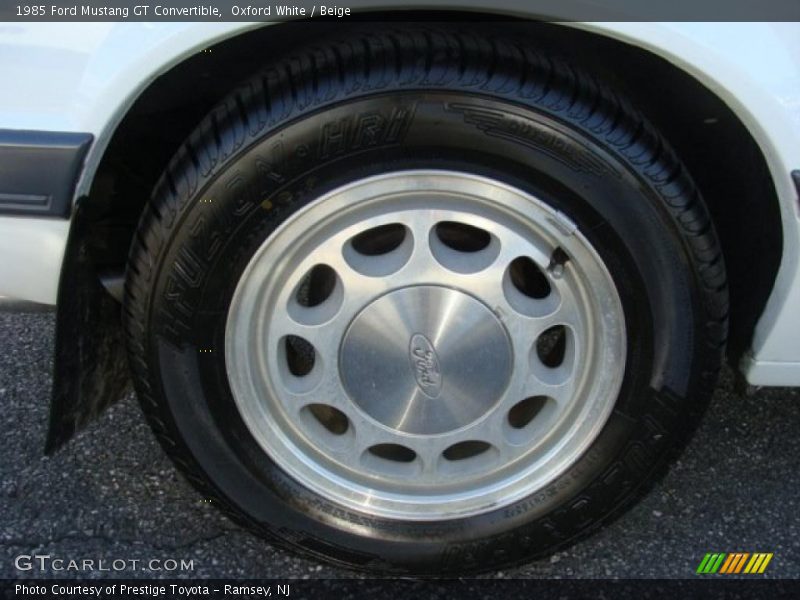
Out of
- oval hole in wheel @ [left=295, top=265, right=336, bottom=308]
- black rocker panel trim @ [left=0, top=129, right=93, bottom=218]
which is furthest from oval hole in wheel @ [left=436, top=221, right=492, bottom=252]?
black rocker panel trim @ [left=0, top=129, right=93, bottom=218]

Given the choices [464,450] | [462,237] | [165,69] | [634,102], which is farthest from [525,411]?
[165,69]

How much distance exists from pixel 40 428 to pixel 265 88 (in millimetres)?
1239

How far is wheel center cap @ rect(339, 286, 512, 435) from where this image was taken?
1.76 m

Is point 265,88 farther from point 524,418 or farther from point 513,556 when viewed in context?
point 513,556

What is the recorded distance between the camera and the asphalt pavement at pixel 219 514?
2.01 m

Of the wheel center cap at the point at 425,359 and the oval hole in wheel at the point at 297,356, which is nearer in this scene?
the wheel center cap at the point at 425,359

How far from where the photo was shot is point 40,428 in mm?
2371

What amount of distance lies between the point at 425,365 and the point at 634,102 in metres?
0.67

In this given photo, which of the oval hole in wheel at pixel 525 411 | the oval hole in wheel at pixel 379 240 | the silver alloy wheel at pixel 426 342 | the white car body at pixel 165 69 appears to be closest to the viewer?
the white car body at pixel 165 69

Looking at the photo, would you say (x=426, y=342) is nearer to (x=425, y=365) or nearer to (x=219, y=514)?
(x=425, y=365)

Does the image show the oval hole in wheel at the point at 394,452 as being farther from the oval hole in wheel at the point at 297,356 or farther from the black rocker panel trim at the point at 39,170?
the black rocker panel trim at the point at 39,170

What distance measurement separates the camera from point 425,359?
180cm

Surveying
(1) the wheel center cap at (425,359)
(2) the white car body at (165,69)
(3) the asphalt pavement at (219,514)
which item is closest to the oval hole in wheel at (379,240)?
(1) the wheel center cap at (425,359)

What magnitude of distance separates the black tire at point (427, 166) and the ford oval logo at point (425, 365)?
333 mm
